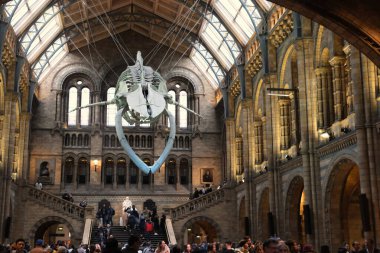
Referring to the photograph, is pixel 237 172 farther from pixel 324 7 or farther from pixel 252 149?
pixel 324 7

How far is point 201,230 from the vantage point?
4372cm

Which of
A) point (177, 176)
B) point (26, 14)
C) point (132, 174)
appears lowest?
point (177, 176)

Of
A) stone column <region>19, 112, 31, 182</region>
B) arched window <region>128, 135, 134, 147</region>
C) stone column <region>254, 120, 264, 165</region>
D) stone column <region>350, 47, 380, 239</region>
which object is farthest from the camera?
arched window <region>128, 135, 134, 147</region>

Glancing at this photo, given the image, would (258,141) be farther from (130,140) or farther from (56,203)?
(56,203)

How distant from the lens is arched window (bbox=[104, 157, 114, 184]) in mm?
39312

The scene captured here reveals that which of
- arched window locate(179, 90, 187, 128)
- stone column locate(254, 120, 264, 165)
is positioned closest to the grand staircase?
stone column locate(254, 120, 264, 165)

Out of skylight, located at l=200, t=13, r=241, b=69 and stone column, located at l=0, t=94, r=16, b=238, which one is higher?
skylight, located at l=200, t=13, r=241, b=69

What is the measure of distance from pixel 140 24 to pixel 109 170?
10946 mm

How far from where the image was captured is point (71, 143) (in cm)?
3928

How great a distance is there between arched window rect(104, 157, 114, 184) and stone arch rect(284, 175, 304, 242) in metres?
17.3

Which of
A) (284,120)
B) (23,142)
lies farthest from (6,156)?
(284,120)

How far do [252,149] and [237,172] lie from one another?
390 centimetres

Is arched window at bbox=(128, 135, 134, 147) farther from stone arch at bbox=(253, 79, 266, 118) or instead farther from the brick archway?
the brick archway

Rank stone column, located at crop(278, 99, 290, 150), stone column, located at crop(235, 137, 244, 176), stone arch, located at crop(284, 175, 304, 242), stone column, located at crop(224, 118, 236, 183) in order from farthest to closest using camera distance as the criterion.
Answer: stone column, located at crop(224, 118, 236, 183) < stone column, located at crop(235, 137, 244, 176) < stone column, located at crop(278, 99, 290, 150) < stone arch, located at crop(284, 175, 304, 242)
